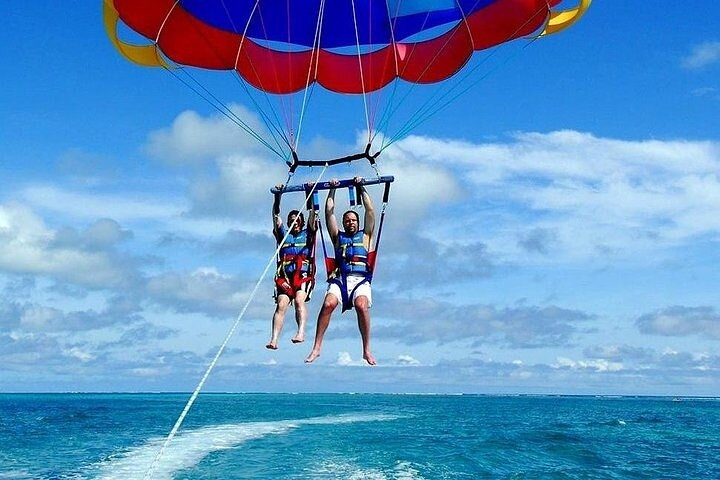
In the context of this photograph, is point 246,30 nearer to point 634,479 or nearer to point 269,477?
point 269,477

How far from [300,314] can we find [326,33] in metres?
5.00

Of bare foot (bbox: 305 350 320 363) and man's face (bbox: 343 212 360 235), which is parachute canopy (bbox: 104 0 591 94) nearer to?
man's face (bbox: 343 212 360 235)

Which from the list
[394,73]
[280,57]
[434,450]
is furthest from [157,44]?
[434,450]

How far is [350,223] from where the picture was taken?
8930 mm

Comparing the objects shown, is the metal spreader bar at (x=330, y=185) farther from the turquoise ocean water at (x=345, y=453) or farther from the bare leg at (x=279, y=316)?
the turquoise ocean water at (x=345, y=453)

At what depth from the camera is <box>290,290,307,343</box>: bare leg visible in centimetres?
875

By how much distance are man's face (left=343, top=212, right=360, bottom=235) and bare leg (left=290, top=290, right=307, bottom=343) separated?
3.16 ft

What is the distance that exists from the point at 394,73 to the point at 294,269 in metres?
4.05

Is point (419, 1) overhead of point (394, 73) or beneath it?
overhead

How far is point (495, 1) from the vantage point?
1063cm

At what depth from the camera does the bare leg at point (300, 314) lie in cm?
875

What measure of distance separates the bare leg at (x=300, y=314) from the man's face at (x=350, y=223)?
963 mm

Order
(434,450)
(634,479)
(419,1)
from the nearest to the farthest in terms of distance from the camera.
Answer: (419,1)
(634,479)
(434,450)

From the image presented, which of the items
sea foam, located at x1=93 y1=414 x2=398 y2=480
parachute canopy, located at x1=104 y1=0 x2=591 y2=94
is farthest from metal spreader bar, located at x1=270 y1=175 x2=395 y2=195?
sea foam, located at x1=93 y1=414 x2=398 y2=480
